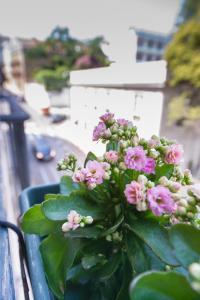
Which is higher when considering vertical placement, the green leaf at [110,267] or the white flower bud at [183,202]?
the white flower bud at [183,202]

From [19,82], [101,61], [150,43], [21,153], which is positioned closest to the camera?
[101,61]

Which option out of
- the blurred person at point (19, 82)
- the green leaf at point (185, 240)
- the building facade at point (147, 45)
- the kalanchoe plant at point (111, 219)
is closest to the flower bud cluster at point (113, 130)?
the kalanchoe plant at point (111, 219)

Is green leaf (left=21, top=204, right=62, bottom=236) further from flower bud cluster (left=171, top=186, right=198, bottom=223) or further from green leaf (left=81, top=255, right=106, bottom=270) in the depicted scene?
flower bud cluster (left=171, top=186, right=198, bottom=223)

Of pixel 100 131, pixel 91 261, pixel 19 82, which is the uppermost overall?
pixel 19 82

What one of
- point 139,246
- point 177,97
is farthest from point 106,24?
point 177,97

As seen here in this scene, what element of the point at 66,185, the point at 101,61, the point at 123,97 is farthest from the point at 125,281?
the point at 101,61

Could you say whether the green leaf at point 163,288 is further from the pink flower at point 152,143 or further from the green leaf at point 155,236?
the pink flower at point 152,143

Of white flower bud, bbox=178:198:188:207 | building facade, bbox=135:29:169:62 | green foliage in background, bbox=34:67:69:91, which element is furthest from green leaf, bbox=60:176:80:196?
green foliage in background, bbox=34:67:69:91

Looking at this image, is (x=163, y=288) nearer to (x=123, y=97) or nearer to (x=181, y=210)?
(x=181, y=210)
